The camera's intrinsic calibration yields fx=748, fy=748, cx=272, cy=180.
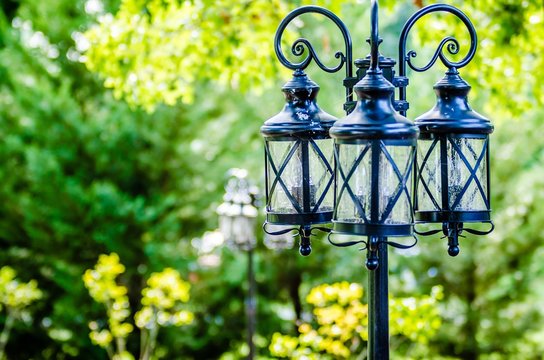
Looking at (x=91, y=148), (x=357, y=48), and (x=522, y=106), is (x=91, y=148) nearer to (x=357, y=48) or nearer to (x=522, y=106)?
(x=357, y=48)

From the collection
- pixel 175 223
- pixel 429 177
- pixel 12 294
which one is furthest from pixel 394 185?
pixel 175 223

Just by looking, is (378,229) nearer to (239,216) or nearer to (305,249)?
(305,249)

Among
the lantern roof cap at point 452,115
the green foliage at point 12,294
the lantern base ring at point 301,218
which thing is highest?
the lantern roof cap at point 452,115

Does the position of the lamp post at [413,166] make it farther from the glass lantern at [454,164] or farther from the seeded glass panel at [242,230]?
the seeded glass panel at [242,230]

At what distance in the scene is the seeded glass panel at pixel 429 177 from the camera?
2.20 meters

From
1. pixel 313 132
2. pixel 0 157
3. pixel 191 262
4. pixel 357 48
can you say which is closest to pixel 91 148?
pixel 0 157

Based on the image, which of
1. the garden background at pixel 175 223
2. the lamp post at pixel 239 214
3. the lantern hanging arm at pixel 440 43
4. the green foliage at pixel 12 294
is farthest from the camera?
the garden background at pixel 175 223

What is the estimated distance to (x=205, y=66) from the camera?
5.16 meters

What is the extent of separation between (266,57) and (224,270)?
3827 millimetres

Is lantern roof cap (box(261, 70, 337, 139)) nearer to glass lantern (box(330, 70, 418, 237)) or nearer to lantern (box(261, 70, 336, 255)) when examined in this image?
lantern (box(261, 70, 336, 255))

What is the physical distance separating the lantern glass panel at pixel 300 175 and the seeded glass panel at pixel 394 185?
0.36 m

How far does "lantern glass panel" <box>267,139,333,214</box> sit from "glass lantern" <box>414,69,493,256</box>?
28 cm

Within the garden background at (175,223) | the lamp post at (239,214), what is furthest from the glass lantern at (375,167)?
the garden background at (175,223)

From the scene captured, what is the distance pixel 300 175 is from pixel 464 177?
48 cm
